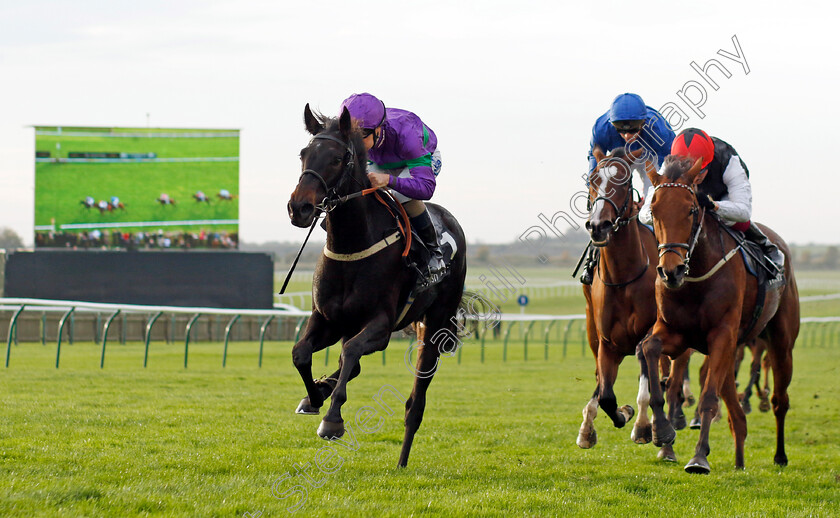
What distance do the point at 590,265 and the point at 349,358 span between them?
2.17 metres

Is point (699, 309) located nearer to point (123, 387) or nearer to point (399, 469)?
point (399, 469)

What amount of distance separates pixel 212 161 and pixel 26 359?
15364mm

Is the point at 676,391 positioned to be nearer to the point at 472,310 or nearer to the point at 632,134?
the point at 472,310

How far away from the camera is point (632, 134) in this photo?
19.5 feet

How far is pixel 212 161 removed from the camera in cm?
2959

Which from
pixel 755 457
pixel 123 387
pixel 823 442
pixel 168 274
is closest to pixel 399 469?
pixel 755 457

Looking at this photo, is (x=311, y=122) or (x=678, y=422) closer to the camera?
(x=311, y=122)

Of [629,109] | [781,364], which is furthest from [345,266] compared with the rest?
[781,364]

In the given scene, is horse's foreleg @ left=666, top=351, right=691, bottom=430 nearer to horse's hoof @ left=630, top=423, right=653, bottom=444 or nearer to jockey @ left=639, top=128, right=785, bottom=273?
jockey @ left=639, top=128, right=785, bottom=273

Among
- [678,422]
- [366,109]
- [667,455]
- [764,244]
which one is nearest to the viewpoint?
[366,109]

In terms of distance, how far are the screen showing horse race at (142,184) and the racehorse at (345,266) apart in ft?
81.7

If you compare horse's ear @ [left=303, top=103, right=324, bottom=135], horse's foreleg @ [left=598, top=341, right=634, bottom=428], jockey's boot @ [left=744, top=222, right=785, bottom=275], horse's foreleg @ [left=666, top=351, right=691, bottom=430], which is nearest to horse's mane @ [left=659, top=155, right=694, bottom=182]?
jockey's boot @ [left=744, top=222, right=785, bottom=275]

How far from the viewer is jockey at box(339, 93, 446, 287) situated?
16.6 ft

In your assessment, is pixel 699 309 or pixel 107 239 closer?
pixel 699 309
